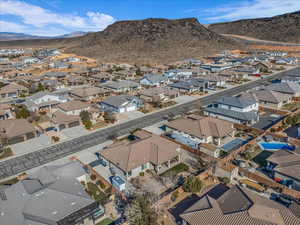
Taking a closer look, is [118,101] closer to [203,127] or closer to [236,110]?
[203,127]

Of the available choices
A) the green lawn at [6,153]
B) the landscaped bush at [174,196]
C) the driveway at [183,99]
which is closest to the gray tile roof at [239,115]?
the driveway at [183,99]

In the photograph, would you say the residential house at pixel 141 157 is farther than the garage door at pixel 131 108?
No

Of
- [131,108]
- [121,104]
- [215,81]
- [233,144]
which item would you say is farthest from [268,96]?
[121,104]

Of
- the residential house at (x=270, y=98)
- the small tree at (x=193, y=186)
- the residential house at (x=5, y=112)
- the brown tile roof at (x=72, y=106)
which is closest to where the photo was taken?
the small tree at (x=193, y=186)

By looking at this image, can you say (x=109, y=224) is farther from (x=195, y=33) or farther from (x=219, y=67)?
(x=195, y=33)

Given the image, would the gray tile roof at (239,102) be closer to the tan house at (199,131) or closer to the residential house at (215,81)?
the tan house at (199,131)

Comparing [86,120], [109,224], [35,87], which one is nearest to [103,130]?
[86,120]

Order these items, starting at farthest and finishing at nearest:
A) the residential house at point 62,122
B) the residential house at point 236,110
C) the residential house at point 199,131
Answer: the residential house at point 62,122
the residential house at point 236,110
the residential house at point 199,131

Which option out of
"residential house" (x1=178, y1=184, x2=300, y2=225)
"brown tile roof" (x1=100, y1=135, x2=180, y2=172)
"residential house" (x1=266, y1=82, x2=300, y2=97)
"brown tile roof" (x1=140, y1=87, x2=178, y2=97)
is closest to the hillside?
"brown tile roof" (x1=140, y1=87, x2=178, y2=97)
